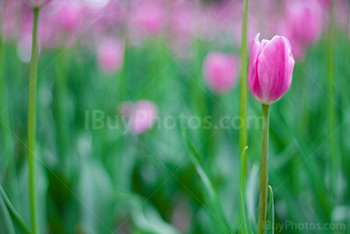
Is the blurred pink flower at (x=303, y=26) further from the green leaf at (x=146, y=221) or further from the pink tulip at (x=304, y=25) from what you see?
the green leaf at (x=146, y=221)

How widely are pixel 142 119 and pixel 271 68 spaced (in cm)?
60

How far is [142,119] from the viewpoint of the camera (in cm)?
96

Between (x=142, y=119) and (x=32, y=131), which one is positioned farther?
(x=142, y=119)

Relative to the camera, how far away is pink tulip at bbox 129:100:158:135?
0.95 metres

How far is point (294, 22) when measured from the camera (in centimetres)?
95

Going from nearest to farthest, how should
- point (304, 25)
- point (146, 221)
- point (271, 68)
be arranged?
point (271, 68) → point (146, 221) → point (304, 25)

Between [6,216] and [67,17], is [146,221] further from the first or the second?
[67,17]

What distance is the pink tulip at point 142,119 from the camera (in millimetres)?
953

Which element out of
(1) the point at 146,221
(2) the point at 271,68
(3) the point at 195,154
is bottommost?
(1) the point at 146,221

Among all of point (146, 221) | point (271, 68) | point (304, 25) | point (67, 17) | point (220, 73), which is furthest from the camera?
point (67, 17)

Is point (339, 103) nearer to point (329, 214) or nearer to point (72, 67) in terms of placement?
point (329, 214)

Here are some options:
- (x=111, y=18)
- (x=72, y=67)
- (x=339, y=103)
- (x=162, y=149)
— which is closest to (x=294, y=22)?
(x=339, y=103)

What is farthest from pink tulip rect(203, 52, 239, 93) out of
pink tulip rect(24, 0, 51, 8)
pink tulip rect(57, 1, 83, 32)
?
pink tulip rect(24, 0, 51, 8)

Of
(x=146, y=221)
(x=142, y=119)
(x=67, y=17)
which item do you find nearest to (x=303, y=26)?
(x=142, y=119)
